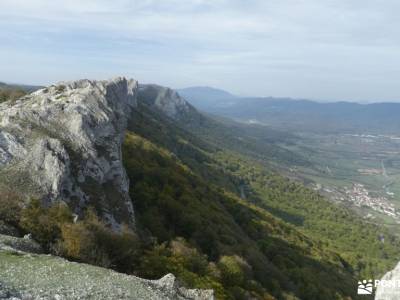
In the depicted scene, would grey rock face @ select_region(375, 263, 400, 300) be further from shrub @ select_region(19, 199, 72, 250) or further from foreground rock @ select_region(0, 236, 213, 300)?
shrub @ select_region(19, 199, 72, 250)

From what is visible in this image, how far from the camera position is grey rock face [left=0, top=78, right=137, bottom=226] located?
2598 cm

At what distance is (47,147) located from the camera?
27844 millimetres

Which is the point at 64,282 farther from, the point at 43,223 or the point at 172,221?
the point at 172,221

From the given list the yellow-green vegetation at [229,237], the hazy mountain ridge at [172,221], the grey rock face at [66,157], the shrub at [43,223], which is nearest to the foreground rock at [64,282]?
the shrub at [43,223]

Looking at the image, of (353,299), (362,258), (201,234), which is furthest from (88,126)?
(362,258)

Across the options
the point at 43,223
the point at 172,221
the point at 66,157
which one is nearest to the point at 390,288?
the point at 172,221

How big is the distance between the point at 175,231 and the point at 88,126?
39.3ft

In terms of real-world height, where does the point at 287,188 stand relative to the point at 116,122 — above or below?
below

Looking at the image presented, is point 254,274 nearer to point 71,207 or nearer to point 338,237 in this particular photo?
point 71,207

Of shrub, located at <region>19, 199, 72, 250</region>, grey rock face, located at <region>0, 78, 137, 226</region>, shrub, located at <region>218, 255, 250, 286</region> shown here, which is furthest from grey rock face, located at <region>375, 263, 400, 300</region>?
shrub, located at <region>19, 199, 72, 250</region>

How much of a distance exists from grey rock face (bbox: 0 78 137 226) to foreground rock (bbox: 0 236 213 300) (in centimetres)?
498

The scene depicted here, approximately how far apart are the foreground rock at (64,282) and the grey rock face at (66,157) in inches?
196

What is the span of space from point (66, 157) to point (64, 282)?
11315 millimetres

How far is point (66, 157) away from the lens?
91.8ft
